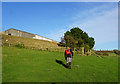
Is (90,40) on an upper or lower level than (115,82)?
upper

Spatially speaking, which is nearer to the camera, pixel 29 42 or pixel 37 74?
pixel 37 74

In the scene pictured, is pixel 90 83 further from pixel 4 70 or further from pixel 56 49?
pixel 56 49

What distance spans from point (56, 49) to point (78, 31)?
27.3m

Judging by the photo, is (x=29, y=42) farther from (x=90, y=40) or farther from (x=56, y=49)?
(x=90, y=40)

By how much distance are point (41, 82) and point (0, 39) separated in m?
23.7

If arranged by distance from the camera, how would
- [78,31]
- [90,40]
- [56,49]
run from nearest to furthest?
[56,49] → [78,31] → [90,40]

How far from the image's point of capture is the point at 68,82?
10.7 meters

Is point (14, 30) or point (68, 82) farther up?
point (14, 30)

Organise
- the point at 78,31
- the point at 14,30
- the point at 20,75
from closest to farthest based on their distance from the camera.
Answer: the point at 20,75 < the point at 14,30 < the point at 78,31

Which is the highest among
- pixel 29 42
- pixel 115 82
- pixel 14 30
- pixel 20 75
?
pixel 14 30

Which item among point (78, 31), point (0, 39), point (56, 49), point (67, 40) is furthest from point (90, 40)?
point (0, 39)

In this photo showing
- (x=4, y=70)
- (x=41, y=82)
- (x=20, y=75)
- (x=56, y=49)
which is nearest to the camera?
(x=41, y=82)

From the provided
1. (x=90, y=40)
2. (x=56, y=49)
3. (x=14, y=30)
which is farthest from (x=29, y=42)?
(x=90, y=40)

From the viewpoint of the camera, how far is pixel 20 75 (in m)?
11.8
